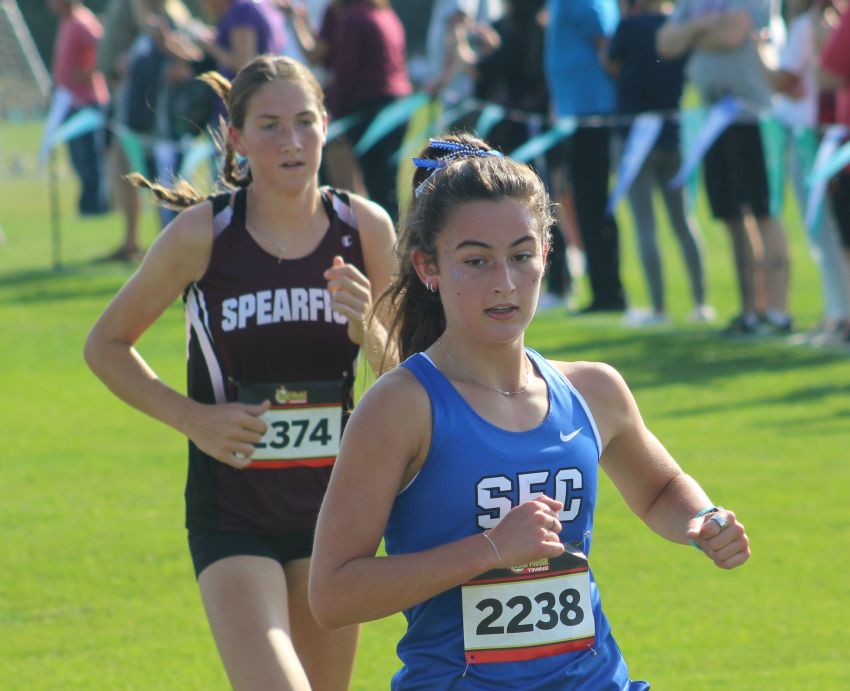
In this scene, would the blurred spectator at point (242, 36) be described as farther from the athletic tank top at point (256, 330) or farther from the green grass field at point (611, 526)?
the athletic tank top at point (256, 330)

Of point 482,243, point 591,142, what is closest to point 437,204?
point 482,243

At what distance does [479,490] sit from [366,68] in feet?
35.5

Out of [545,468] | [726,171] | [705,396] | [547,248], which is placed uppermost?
[547,248]

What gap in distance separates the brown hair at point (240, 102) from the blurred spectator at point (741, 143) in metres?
6.32

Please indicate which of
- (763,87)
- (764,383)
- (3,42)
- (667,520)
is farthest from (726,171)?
(3,42)

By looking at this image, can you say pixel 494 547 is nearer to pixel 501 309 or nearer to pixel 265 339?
pixel 501 309

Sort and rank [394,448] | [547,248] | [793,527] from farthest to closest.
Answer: [793,527]
[547,248]
[394,448]

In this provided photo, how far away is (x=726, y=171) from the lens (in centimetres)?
1132

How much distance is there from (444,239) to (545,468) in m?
0.48

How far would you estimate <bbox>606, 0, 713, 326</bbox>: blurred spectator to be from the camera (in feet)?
38.2

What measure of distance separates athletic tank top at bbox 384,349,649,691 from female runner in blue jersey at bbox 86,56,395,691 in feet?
3.62

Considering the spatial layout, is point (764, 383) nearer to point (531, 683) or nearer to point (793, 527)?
point (793, 527)

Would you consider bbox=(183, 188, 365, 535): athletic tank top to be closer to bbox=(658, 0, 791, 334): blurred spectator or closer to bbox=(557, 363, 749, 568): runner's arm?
bbox=(557, 363, 749, 568): runner's arm

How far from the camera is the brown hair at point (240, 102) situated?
4723 mm
